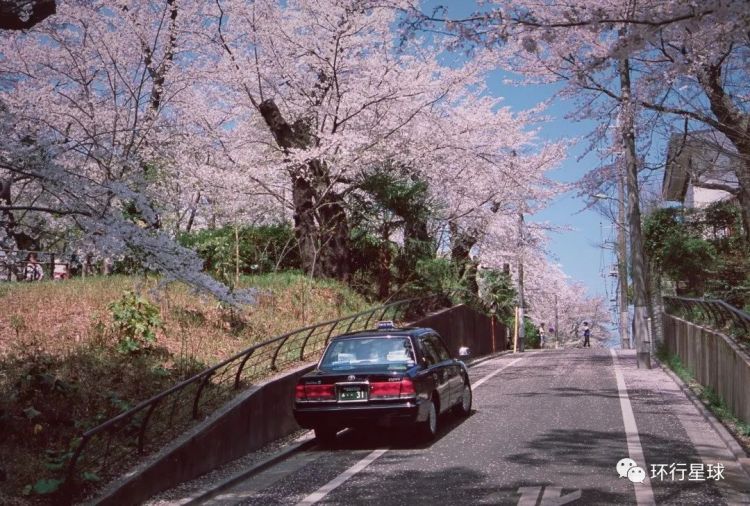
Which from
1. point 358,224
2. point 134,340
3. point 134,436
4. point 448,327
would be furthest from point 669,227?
point 134,436

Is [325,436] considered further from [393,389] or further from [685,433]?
[685,433]

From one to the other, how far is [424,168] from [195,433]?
15532mm

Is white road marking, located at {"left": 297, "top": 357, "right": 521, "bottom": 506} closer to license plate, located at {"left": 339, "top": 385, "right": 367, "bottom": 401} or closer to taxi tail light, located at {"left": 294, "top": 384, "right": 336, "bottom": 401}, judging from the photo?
license plate, located at {"left": 339, "top": 385, "right": 367, "bottom": 401}

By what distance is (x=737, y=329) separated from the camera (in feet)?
39.4

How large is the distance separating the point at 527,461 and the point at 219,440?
3.84 metres

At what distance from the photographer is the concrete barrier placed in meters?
7.57

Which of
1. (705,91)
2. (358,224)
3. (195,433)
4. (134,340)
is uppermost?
(705,91)

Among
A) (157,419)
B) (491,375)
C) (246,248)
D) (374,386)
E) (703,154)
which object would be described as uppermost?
(703,154)

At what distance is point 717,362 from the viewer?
12.3 meters

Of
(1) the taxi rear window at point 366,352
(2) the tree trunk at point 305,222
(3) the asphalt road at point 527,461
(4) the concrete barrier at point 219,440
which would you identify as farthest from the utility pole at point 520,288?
(1) the taxi rear window at point 366,352

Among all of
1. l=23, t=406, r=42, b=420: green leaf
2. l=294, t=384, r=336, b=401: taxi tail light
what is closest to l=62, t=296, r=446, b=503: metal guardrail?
l=23, t=406, r=42, b=420: green leaf

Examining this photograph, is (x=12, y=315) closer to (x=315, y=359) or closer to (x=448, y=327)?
(x=315, y=359)

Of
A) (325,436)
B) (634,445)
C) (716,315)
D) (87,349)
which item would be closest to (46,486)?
(87,349)

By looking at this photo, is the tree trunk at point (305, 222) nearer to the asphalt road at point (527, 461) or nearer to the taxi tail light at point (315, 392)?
the asphalt road at point (527, 461)
